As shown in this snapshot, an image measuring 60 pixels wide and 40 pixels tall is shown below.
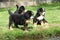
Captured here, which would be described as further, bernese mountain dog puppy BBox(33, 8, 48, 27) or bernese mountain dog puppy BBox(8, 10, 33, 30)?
bernese mountain dog puppy BBox(33, 8, 48, 27)

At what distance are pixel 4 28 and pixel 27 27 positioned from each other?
1.12 m

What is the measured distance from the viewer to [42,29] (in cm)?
1434

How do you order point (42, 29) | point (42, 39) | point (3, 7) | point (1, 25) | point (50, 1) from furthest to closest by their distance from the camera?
point (50, 1) < point (3, 7) < point (1, 25) < point (42, 29) < point (42, 39)

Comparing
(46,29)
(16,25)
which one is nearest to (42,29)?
(46,29)

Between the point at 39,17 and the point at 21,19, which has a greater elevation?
the point at 21,19

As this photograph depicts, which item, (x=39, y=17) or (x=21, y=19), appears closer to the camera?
(x=21, y=19)

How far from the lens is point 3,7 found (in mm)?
26031

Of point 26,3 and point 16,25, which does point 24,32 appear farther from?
point 26,3

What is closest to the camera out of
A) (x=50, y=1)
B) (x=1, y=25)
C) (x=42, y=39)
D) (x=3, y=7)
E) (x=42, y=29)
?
(x=42, y=39)

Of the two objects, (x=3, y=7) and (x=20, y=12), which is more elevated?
(x=20, y=12)

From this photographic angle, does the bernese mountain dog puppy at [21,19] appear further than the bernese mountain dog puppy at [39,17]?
No

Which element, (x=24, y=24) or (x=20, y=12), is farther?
(x=20, y=12)

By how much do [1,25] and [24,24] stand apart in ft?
6.34

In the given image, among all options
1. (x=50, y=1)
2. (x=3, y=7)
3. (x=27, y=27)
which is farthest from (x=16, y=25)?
(x=50, y=1)
